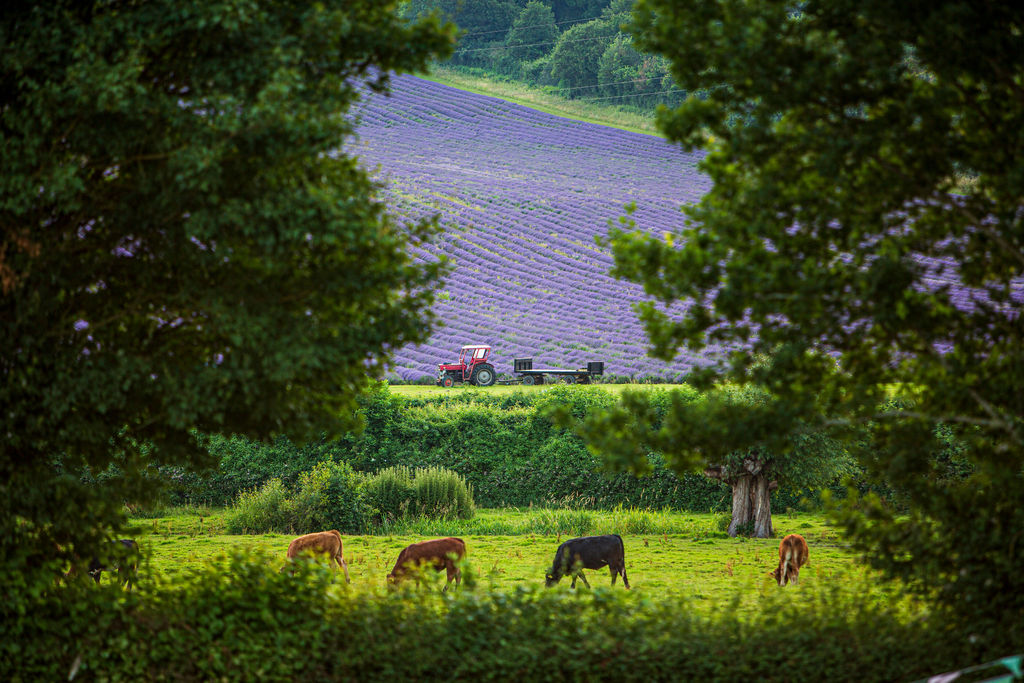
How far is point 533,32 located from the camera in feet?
190

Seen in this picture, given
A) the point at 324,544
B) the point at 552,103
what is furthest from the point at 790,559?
the point at 552,103

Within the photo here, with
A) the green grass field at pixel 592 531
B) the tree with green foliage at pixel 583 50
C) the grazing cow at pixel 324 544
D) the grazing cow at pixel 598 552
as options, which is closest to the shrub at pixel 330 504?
the green grass field at pixel 592 531

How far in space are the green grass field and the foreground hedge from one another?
430 cm

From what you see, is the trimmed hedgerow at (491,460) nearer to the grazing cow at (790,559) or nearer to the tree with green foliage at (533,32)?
the grazing cow at (790,559)

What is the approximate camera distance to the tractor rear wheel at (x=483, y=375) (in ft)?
95.8

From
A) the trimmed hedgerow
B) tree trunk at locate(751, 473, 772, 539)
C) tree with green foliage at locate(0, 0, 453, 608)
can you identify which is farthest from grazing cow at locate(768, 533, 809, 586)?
the trimmed hedgerow

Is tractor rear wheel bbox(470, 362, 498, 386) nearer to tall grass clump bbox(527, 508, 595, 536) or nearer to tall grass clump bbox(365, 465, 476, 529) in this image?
tall grass clump bbox(365, 465, 476, 529)

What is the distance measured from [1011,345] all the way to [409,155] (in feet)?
130

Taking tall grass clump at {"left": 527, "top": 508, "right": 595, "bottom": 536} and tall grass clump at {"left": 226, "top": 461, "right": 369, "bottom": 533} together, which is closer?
tall grass clump at {"left": 527, "top": 508, "right": 595, "bottom": 536}

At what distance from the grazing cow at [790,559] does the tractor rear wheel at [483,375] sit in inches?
656

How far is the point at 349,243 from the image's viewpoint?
299 inches

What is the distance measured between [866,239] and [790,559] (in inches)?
270

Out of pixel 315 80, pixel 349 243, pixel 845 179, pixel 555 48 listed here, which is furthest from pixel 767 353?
pixel 555 48

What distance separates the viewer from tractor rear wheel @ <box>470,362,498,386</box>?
29203mm
